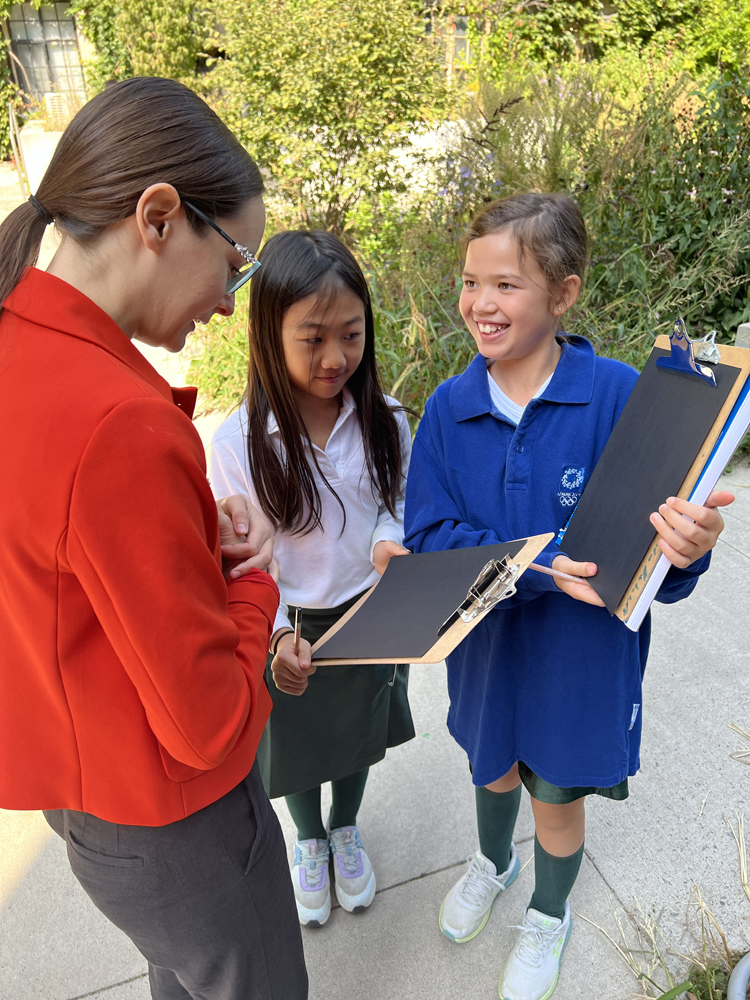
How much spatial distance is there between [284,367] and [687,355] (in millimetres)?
847

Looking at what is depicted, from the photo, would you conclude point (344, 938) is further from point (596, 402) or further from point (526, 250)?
point (526, 250)

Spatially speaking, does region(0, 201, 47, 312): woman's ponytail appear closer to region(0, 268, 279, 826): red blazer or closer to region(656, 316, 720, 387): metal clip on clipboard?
region(0, 268, 279, 826): red blazer

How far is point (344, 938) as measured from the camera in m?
1.89

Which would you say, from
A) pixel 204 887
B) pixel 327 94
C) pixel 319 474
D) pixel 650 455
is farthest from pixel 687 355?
pixel 327 94

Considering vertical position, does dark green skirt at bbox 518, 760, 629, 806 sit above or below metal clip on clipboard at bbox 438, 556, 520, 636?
below

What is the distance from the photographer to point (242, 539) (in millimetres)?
1194

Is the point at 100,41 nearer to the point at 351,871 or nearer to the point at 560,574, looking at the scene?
the point at 351,871

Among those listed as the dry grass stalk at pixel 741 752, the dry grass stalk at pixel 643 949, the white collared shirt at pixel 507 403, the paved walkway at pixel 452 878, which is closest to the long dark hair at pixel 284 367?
the white collared shirt at pixel 507 403

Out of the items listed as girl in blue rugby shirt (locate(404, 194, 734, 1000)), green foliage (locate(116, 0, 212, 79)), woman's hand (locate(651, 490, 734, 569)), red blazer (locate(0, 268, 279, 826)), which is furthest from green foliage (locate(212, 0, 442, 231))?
red blazer (locate(0, 268, 279, 826))

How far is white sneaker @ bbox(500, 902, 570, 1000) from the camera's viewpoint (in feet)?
5.51

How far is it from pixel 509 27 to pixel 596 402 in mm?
10858

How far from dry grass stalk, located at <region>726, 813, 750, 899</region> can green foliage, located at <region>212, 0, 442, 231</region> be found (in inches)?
200

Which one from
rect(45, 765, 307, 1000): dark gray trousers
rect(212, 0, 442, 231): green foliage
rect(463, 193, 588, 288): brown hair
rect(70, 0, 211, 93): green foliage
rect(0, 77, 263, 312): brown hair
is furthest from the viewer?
rect(70, 0, 211, 93): green foliage

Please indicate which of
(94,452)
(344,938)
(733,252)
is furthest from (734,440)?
(733,252)
